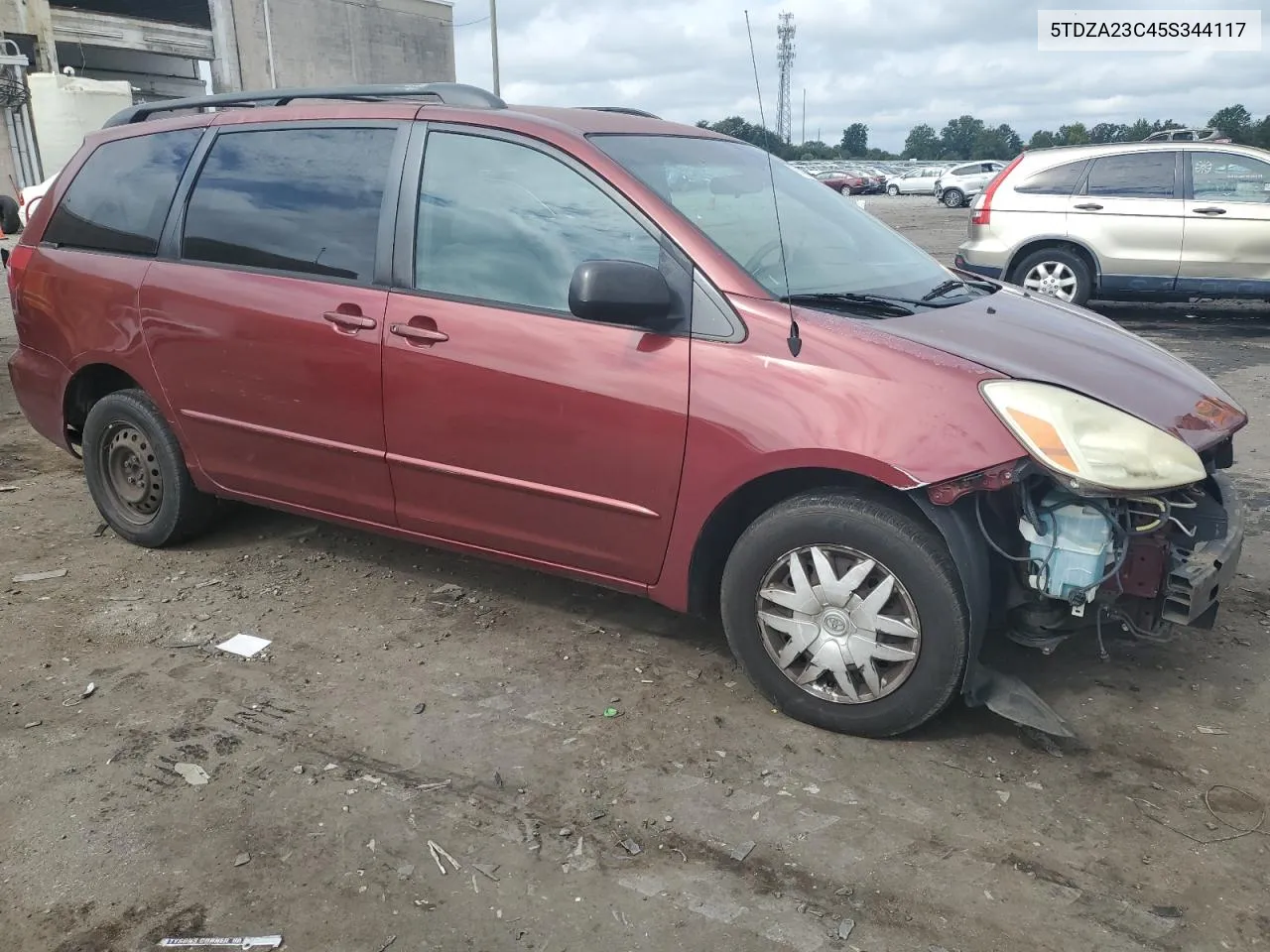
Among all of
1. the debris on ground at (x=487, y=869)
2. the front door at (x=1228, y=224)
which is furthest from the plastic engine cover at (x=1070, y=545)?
the front door at (x=1228, y=224)

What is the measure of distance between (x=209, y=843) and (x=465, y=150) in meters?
2.29

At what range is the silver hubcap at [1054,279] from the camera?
10.1 meters

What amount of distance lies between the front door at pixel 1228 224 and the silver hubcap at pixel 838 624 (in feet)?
27.2

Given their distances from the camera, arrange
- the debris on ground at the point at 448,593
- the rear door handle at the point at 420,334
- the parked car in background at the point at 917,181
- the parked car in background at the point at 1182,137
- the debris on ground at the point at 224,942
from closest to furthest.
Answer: the debris on ground at the point at 224,942
the rear door handle at the point at 420,334
the debris on ground at the point at 448,593
the parked car in background at the point at 1182,137
the parked car in background at the point at 917,181

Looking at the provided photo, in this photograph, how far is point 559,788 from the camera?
9.44ft

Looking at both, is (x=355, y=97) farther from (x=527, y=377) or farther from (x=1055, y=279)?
(x=1055, y=279)

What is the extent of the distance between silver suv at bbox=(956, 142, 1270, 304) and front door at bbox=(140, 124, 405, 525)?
803 centimetres

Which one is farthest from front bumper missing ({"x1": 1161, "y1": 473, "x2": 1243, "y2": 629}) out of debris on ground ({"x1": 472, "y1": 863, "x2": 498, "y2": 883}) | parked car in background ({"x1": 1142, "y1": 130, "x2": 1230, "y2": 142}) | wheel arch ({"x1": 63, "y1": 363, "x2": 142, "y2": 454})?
parked car in background ({"x1": 1142, "y1": 130, "x2": 1230, "y2": 142})

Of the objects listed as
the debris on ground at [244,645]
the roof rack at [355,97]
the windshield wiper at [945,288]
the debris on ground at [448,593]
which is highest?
the roof rack at [355,97]

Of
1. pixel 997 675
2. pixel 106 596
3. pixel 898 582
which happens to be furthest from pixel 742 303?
pixel 106 596

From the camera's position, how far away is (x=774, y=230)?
3.57m

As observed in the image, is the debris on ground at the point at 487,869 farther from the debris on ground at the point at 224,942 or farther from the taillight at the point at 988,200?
the taillight at the point at 988,200

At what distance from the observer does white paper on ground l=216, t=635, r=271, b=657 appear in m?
3.71

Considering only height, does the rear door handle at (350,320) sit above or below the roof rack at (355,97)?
below
